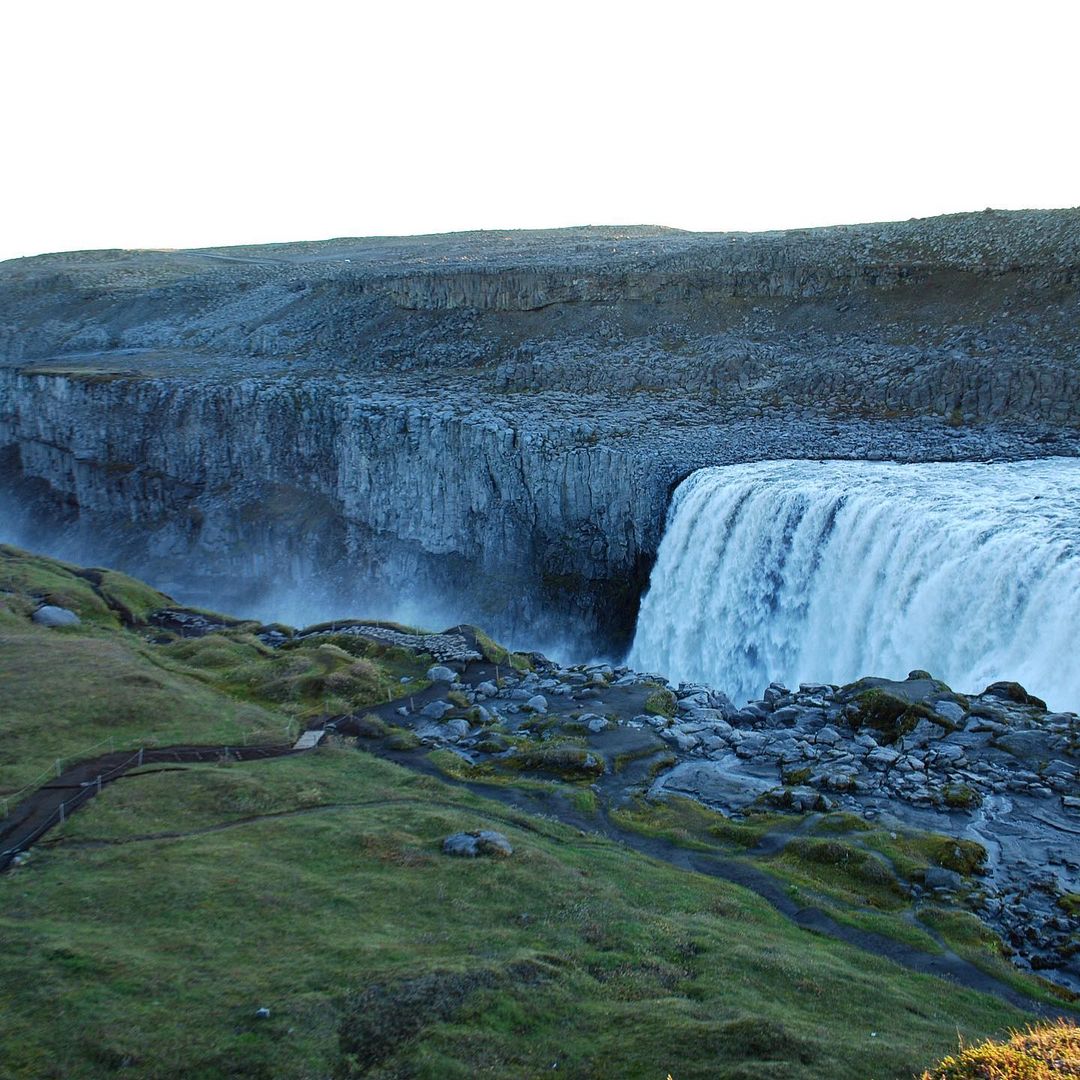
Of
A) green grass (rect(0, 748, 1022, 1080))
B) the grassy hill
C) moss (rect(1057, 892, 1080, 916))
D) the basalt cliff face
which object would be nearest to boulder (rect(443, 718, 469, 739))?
the grassy hill

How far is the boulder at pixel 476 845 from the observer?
21922mm

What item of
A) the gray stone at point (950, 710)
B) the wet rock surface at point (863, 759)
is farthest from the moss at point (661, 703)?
the gray stone at point (950, 710)

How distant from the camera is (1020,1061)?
12.6m

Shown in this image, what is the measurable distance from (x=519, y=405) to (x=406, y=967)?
48.9 meters

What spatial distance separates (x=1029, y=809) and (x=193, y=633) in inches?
1387

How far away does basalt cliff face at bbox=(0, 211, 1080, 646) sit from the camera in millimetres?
55094

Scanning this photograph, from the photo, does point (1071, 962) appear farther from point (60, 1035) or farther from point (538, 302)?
point (538, 302)

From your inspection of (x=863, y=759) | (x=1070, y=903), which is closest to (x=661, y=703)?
(x=863, y=759)

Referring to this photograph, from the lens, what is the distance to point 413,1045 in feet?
48.0

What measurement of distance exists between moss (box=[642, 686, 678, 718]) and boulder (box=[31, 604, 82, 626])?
23773 millimetres

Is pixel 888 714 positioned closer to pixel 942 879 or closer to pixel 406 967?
pixel 942 879

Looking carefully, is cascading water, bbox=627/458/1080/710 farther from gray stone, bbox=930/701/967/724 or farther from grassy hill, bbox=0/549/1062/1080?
grassy hill, bbox=0/549/1062/1080

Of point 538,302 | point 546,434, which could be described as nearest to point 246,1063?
point 546,434

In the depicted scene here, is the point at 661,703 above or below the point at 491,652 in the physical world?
above
